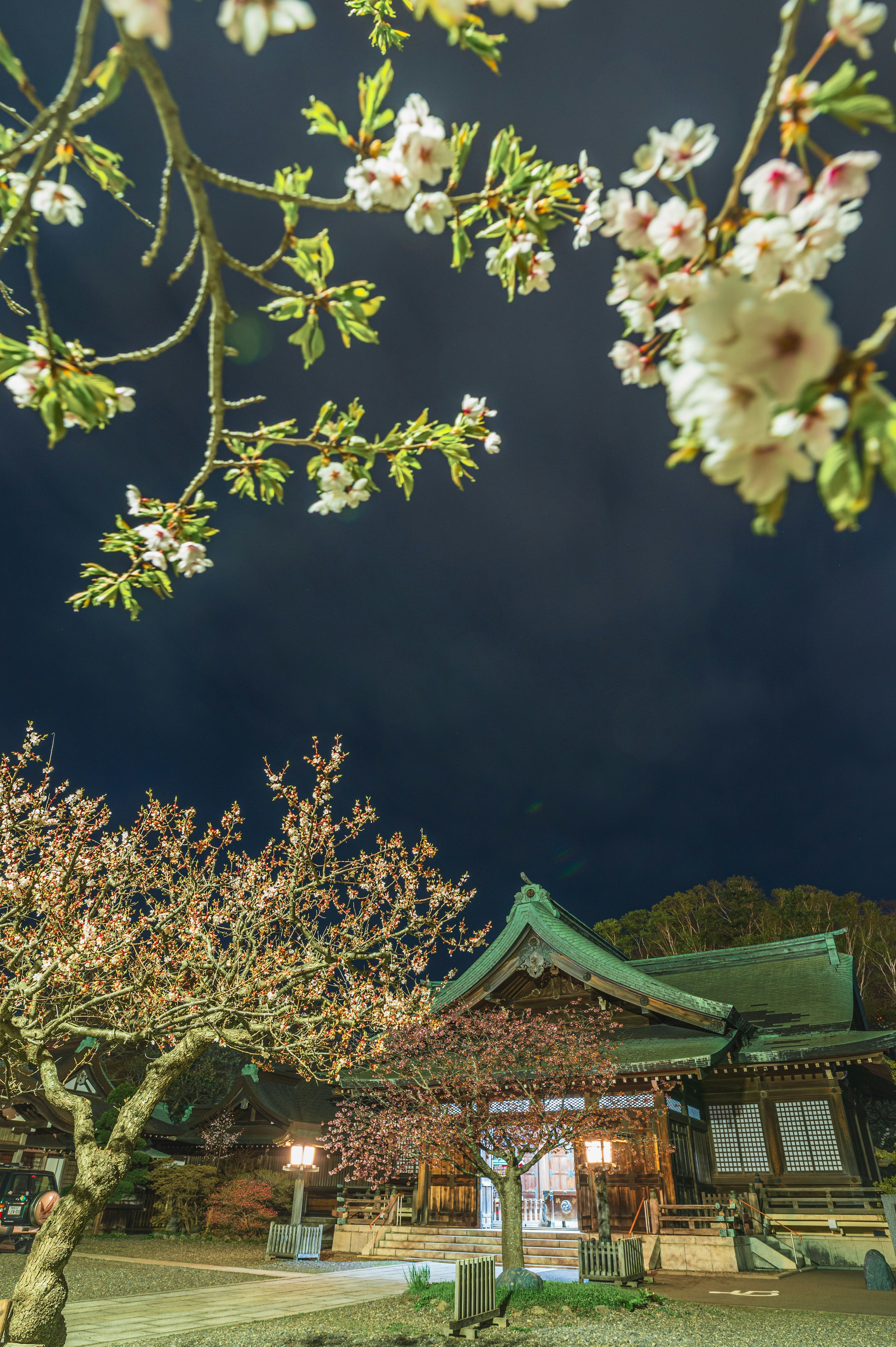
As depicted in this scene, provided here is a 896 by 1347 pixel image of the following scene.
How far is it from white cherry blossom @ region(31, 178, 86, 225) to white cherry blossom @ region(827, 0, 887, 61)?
2.51 meters

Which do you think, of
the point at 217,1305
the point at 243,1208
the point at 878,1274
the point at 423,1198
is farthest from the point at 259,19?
the point at 243,1208

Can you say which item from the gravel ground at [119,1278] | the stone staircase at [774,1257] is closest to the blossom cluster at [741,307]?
the gravel ground at [119,1278]

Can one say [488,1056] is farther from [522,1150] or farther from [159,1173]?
[159,1173]

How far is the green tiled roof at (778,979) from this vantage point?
703 inches

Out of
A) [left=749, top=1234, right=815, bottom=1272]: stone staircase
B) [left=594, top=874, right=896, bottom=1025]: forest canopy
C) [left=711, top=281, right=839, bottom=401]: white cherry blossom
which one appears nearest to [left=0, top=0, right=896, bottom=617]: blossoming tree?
[left=711, top=281, right=839, bottom=401]: white cherry blossom

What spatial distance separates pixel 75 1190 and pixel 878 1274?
12653 mm

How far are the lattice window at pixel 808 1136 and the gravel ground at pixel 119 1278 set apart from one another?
11.6m

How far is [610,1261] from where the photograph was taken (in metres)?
11.5

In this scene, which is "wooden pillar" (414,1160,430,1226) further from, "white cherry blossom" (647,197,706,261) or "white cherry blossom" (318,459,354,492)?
"white cherry blossom" (647,197,706,261)

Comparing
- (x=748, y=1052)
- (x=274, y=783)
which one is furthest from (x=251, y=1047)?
(x=748, y=1052)

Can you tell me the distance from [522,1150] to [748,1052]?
22.4ft

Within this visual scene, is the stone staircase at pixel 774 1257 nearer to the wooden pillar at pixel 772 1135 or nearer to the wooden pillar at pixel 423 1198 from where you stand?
the wooden pillar at pixel 772 1135

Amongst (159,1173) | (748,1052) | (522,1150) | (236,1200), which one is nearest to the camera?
(522,1150)

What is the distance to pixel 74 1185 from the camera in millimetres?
6289
